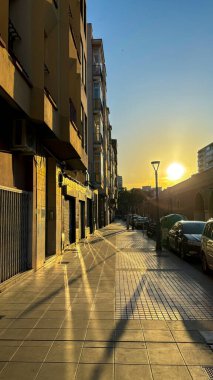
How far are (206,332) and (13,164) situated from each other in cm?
639

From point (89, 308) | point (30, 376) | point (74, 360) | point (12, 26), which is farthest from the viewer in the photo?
point (12, 26)

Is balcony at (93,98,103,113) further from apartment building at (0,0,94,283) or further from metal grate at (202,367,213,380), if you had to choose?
metal grate at (202,367,213,380)

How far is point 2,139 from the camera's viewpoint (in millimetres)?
10031

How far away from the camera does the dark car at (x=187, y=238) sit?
15.1 m

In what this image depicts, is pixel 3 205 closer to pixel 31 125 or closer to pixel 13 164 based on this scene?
pixel 13 164

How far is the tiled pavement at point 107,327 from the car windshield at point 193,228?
526cm

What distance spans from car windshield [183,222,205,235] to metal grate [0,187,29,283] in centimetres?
766

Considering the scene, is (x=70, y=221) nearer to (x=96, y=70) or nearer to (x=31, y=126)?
(x=31, y=126)

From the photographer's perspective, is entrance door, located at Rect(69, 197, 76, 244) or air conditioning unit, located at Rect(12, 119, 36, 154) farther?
entrance door, located at Rect(69, 197, 76, 244)

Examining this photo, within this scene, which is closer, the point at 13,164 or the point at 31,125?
the point at 13,164

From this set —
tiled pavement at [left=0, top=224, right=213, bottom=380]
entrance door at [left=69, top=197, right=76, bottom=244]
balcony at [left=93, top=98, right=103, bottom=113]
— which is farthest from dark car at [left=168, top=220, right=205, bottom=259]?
balcony at [left=93, top=98, right=103, bottom=113]

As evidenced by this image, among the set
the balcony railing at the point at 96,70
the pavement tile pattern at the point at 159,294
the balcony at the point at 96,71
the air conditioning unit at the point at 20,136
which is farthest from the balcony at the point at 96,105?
the air conditioning unit at the point at 20,136

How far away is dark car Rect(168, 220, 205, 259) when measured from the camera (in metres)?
15.1

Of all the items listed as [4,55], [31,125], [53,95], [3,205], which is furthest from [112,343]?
[53,95]
